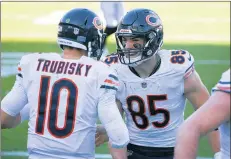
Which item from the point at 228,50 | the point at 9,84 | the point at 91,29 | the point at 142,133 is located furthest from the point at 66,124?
the point at 228,50

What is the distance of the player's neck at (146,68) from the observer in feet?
17.7

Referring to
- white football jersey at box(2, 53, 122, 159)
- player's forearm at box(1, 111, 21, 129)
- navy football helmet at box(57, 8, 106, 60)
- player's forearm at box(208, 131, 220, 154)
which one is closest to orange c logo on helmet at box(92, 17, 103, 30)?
navy football helmet at box(57, 8, 106, 60)

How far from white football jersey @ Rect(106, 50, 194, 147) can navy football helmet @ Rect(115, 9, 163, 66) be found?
0.20 meters

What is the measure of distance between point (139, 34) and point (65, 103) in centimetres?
99

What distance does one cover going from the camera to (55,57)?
15.3ft

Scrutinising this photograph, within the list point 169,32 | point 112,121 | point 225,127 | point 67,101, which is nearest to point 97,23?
point 67,101

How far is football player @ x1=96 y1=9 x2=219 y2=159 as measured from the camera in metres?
5.30

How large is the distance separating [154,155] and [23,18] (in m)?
15.7

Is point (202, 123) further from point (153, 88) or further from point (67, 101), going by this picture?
point (153, 88)

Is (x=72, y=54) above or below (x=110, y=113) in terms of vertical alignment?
above

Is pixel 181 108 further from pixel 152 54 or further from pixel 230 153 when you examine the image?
pixel 230 153

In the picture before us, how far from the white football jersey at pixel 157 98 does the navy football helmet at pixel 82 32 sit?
0.60 meters

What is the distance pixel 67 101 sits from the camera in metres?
4.54

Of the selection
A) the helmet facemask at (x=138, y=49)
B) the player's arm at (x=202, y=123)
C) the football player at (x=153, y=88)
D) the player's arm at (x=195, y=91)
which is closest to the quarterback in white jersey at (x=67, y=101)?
the helmet facemask at (x=138, y=49)
